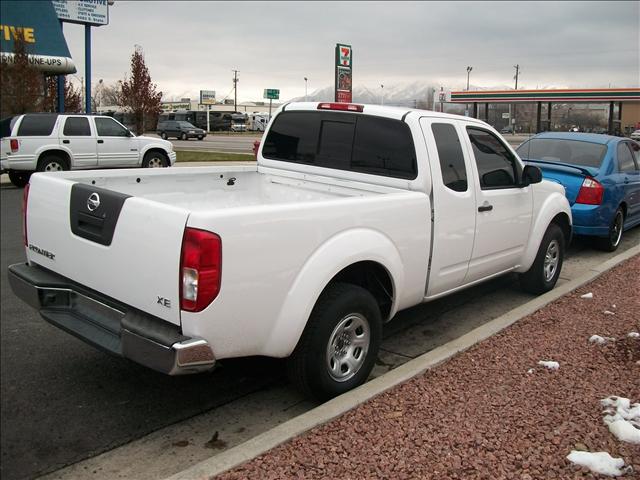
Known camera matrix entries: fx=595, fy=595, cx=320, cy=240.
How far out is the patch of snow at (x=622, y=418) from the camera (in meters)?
3.08

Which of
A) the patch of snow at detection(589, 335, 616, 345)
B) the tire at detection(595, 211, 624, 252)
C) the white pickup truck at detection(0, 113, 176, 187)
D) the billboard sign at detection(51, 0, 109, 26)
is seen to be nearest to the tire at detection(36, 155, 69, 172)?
the white pickup truck at detection(0, 113, 176, 187)

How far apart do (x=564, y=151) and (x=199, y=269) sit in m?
7.45

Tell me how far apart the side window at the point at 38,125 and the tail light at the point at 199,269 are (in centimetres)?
1331

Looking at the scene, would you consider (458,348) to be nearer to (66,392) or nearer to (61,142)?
(66,392)

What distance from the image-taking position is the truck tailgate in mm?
2984

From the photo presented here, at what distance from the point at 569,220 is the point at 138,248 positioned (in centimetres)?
493

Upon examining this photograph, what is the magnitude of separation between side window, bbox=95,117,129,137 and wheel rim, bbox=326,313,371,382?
1443 cm

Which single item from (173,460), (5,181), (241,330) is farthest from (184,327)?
(5,181)

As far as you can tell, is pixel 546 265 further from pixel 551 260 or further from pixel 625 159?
pixel 625 159

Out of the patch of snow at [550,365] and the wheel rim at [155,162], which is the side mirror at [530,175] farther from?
the wheel rim at [155,162]

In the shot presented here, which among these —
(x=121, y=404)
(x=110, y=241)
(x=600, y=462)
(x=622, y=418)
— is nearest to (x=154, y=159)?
(x=121, y=404)

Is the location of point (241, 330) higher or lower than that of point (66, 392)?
higher

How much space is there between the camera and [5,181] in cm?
1641

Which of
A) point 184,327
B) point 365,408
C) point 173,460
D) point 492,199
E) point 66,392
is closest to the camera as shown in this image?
point 184,327
